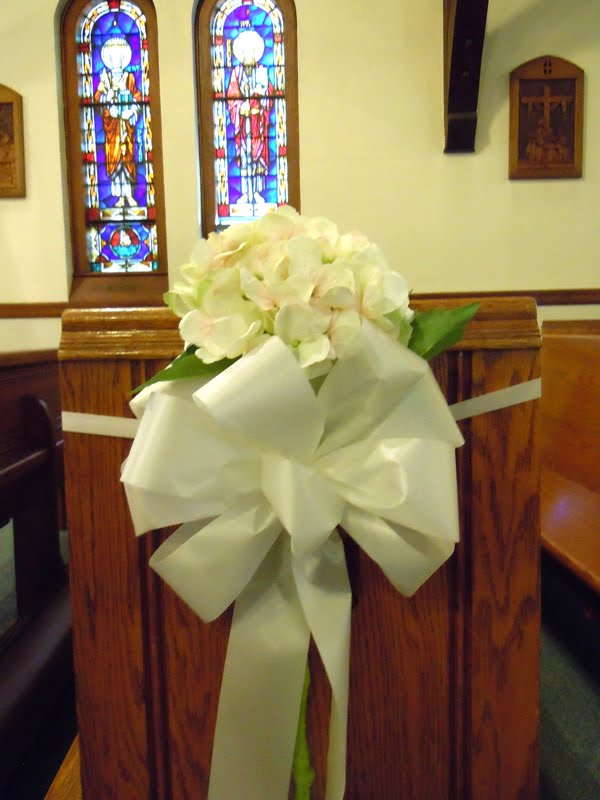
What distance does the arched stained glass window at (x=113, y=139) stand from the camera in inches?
144

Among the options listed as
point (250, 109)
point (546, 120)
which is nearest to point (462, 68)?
point (546, 120)

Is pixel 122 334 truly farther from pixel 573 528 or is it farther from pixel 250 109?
pixel 250 109

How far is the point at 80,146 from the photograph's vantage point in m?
3.69

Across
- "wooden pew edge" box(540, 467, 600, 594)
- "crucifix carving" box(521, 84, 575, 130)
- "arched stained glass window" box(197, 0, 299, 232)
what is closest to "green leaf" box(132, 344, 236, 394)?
"wooden pew edge" box(540, 467, 600, 594)

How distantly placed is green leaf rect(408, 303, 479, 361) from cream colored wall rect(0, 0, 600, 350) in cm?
301

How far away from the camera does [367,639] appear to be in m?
0.77

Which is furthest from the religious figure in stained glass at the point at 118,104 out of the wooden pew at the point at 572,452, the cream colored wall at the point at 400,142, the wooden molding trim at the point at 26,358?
the wooden pew at the point at 572,452

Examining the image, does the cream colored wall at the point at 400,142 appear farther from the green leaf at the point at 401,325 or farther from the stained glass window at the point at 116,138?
the green leaf at the point at 401,325

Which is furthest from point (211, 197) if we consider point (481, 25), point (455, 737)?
point (455, 737)

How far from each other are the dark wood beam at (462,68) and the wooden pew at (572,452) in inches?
72.8

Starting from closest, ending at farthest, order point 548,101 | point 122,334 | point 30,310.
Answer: point 122,334, point 548,101, point 30,310

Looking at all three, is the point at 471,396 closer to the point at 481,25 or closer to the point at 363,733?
the point at 363,733

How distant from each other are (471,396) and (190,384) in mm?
342

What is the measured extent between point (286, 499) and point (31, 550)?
4.92 ft
